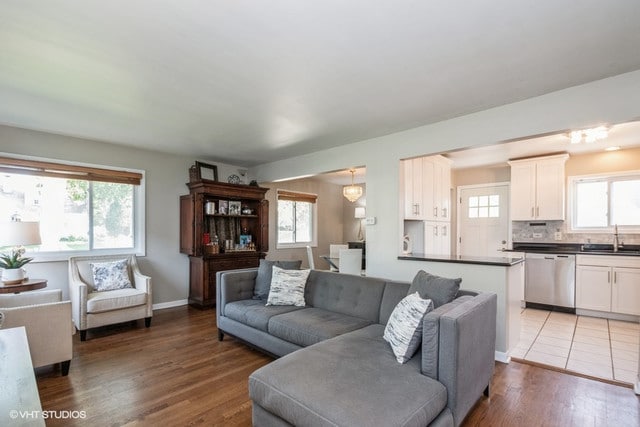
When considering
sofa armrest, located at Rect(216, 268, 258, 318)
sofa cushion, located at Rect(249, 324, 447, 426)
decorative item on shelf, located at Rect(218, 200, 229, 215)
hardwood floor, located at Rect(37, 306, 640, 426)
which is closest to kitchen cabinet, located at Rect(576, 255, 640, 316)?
hardwood floor, located at Rect(37, 306, 640, 426)

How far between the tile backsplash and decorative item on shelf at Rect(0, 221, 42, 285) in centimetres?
682

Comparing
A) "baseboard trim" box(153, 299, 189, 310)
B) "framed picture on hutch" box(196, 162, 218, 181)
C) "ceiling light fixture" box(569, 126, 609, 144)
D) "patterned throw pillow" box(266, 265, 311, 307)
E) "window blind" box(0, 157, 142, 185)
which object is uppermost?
"ceiling light fixture" box(569, 126, 609, 144)

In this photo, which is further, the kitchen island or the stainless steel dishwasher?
the stainless steel dishwasher

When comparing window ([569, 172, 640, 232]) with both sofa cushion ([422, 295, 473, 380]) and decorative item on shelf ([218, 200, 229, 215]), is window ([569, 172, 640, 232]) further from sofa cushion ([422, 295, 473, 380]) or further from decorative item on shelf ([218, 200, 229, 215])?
decorative item on shelf ([218, 200, 229, 215])

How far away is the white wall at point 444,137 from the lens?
2482 mm

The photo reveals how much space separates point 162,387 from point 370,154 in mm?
3356

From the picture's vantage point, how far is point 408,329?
200 cm

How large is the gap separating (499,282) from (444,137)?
161cm

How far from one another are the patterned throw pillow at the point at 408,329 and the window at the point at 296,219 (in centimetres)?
497

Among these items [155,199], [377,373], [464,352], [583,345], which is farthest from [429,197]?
[155,199]

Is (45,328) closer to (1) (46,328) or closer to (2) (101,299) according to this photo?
(1) (46,328)

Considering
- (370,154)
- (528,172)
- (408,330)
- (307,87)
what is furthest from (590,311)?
(307,87)

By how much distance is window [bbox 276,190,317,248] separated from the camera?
7.03m

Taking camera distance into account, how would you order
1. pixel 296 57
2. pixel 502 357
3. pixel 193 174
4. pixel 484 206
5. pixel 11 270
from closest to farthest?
pixel 296 57
pixel 502 357
pixel 11 270
pixel 193 174
pixel 484 206
